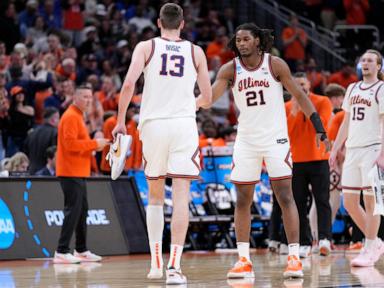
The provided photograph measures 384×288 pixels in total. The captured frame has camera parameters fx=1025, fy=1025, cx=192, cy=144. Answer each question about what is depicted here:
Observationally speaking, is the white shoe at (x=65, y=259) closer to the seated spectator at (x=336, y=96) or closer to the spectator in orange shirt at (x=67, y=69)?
the seated spectator at (x=336, y=96)

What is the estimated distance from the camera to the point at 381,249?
462 inches

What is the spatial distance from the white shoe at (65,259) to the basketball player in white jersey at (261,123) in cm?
331

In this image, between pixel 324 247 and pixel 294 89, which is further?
pixel 324 247

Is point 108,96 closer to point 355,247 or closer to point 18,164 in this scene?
point 18,164

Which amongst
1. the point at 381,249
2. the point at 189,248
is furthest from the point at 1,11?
the point at 381,249

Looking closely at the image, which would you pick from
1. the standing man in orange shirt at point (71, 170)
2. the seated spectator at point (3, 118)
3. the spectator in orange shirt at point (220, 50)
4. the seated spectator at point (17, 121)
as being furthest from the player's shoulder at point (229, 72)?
the spectator in orange shirt at point (220, 50)

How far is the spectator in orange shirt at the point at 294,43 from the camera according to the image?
81.0 ft

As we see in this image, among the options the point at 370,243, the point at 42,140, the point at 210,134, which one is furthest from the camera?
the point at 210,134

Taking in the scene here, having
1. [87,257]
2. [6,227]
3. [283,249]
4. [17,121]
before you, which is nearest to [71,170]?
[87,257]

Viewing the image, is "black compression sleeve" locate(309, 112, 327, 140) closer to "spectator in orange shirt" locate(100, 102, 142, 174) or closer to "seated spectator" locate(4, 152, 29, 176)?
"seated spectator" locate(4, 152, 29, 176)

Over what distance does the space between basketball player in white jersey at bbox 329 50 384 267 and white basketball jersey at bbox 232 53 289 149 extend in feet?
6.65

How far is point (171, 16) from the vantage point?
9.07 metres

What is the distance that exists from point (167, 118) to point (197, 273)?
2.06 metres

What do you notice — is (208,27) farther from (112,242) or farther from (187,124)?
(187,124)
